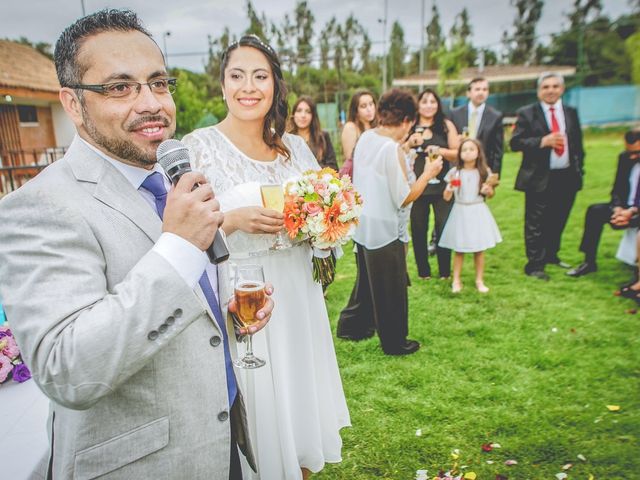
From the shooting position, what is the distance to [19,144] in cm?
1416

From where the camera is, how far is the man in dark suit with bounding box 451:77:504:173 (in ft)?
23.1

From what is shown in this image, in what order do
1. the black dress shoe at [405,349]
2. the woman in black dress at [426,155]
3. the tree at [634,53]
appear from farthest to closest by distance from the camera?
1. the tree at [634,53]
2. the woman in black dress at [426,155]
3. the black dress shoe at [405,349]

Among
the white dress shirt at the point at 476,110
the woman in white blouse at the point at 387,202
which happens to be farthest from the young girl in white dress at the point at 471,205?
the woman in white blouse at the point at 387,202

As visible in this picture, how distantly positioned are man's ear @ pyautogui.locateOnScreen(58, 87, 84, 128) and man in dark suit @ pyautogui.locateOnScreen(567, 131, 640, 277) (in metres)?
6.65

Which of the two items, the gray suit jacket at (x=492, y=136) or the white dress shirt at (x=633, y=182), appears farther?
the gray suit jacket at (x=492, y=136)

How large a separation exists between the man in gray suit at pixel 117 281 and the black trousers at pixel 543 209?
20.4ft

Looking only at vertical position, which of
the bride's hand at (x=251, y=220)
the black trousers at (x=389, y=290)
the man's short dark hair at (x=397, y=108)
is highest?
the man's short dark hair at (x=397, y=108)

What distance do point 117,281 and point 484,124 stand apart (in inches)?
277

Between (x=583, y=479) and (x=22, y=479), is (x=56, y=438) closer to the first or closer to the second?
(x=22, y=479)

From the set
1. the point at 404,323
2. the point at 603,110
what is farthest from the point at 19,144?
the point at 603,110

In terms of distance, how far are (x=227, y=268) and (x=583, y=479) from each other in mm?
2747

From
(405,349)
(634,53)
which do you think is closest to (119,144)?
(405,349)

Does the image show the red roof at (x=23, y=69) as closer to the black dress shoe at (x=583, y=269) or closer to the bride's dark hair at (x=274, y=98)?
the bride's dark hair at (x=274, y=98)

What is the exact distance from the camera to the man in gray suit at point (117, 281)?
1.09 m
